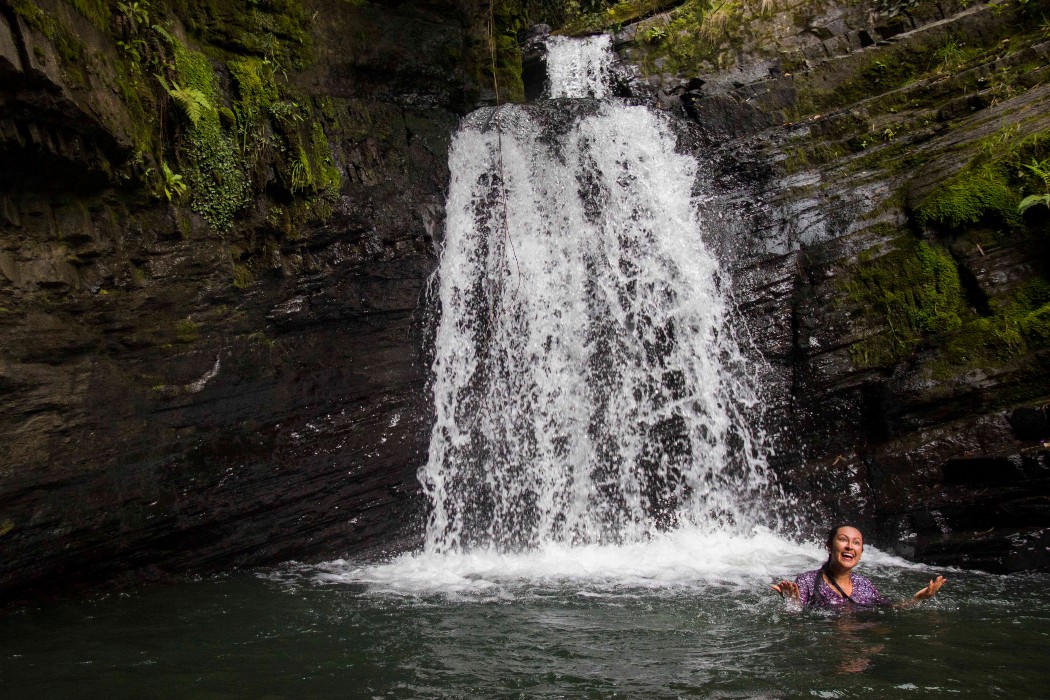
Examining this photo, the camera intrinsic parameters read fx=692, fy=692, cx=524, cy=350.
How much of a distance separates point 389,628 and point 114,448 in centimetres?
370

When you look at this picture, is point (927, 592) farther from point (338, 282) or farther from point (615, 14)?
point (615, 14)

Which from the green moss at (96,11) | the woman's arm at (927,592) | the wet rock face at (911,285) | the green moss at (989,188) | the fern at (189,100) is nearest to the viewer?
the woman's arm at (927,592)

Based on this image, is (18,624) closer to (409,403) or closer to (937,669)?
(409,403)

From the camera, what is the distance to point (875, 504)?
7.70 metres

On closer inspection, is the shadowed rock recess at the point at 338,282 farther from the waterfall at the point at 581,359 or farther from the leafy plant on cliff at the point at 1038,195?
the waterfall at the point at 581,359

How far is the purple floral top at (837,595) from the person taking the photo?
5.09 m

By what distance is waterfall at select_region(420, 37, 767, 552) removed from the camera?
27.8ft

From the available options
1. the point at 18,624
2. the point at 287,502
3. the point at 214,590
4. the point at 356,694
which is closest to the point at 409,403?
the point at 287,502

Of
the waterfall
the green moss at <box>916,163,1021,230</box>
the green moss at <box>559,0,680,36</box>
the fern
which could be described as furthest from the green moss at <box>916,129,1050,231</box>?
the fern

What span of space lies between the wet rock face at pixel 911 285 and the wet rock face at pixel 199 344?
4670 mm

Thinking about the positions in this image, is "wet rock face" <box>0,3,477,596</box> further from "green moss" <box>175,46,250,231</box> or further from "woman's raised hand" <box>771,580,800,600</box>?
"woman's raised hand" <box>771,580,800,600</box>

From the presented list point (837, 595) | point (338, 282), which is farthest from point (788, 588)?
point (338, 282)

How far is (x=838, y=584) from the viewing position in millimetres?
5117

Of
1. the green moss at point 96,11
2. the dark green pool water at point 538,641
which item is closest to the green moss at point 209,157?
the green moss at point 96,11
